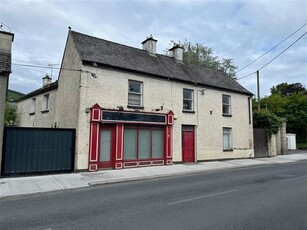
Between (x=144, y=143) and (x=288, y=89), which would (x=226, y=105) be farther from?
(x=288, y=89)

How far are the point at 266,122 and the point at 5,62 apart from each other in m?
21.4

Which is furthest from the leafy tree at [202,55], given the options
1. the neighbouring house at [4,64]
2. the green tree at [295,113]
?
the neighbouring house at [4,64]

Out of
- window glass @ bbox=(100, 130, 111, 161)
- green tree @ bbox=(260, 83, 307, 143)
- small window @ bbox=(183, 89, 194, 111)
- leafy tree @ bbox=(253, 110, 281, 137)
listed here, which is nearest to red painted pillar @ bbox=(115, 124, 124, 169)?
window glass @ bbox=(100, 130, 111, 161)

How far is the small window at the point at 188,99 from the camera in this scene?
18.3 meters

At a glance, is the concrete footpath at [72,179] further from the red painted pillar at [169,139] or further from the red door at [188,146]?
the red door at [188,146]

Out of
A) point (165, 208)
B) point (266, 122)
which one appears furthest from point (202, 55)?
point (165, 208)

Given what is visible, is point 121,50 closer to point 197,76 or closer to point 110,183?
point 197,76

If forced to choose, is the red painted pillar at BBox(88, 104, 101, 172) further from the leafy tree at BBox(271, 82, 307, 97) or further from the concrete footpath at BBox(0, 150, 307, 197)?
the leafy tree at BBox(271, 82, 307, 97)

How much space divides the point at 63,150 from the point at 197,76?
11.7m

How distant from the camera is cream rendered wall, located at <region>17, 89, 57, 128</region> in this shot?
1915 centimetres

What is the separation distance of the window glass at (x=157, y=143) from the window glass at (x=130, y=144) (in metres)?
1.39

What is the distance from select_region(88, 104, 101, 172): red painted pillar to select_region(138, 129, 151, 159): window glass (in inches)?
115

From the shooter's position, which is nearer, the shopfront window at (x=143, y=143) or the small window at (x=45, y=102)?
the shopfront window at (x=143, y=143)

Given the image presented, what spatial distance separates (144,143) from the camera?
1577cm
